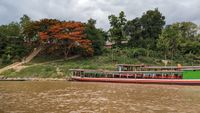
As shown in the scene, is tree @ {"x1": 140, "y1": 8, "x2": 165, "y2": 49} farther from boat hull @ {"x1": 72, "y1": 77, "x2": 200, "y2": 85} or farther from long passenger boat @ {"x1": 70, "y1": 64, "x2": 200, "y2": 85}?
boat hull @ {"x1": 72, "y1": 77, "x2": 200, "y2": 85}

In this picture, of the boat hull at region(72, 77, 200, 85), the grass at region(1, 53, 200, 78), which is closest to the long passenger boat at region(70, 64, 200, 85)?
the boat hull at region(72, 77, 200, 85)

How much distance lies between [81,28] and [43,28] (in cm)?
945

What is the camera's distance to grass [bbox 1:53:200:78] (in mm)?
55366

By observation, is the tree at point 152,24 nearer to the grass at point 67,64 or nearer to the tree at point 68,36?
the grass at point 67,64

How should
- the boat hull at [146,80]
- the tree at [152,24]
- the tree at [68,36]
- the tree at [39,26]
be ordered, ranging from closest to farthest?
the boat hull at [146,80] < the tree at [68,36] < the tree at [39,26] < the tree at [152,24]

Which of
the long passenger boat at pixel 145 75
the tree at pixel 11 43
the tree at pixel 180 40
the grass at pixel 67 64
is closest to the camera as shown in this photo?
the long passenger boat at pixel 145 75

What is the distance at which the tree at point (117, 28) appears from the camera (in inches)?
2931

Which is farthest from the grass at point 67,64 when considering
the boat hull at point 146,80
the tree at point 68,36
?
the boat hull at point 146,80

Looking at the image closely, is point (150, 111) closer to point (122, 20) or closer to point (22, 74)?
point (22, 74)

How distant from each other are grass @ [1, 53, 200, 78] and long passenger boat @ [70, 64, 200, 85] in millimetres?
4325

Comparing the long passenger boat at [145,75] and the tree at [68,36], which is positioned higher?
the tree at [68,36]

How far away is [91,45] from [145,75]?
20695mm

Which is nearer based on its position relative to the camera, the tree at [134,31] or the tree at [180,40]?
the tree at [180,40]

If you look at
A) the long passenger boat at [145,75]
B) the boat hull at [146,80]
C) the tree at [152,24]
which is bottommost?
the boat hull at [146,80]
